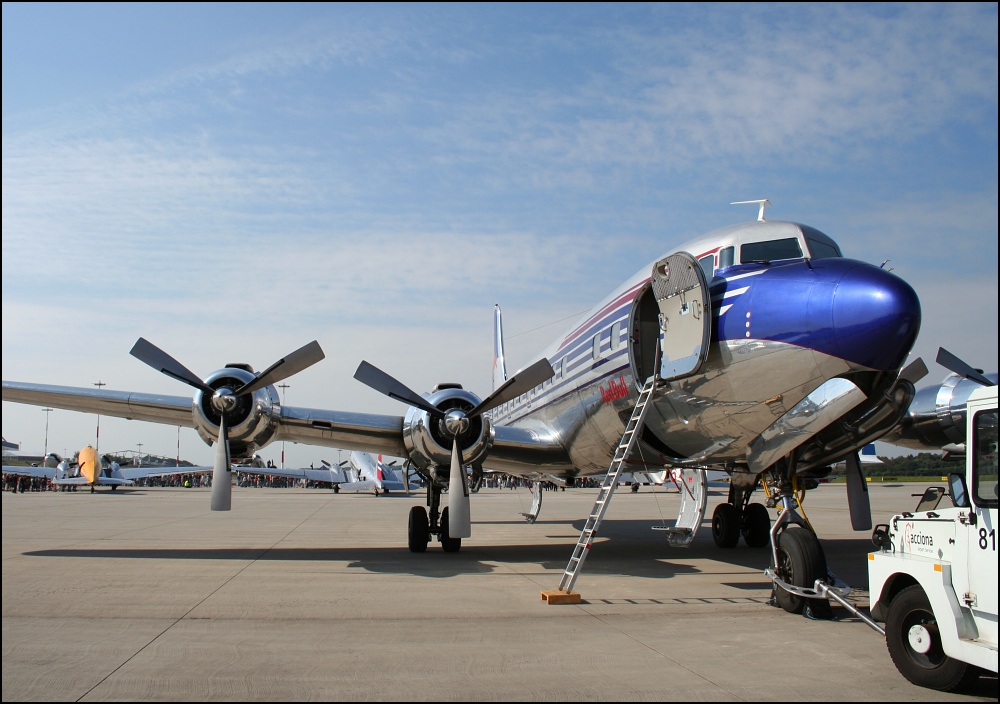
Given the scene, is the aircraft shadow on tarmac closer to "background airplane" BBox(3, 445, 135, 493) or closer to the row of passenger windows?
the row of passenger windows

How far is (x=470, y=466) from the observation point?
1283 centimetres

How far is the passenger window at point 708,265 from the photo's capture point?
9.33 metres

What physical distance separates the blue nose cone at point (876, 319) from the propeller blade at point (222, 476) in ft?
30.5

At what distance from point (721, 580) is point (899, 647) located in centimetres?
520

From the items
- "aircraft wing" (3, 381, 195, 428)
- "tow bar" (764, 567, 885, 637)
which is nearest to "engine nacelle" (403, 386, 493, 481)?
"aircraft wing" (3, 381, 195, 428)

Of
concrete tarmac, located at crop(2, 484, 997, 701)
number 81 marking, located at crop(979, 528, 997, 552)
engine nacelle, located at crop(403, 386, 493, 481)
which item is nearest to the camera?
number 81 marking, located at crop(979, 528, 997, 552)

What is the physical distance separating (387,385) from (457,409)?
1323 millimetres

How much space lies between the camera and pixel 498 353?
2598 cm

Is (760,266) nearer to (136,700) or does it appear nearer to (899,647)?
(899,647)

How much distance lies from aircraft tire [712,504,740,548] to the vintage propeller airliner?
0.14 feet

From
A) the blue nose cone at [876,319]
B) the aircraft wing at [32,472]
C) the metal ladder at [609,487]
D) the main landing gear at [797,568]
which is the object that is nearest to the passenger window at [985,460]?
the blue nose cone at [876,319]

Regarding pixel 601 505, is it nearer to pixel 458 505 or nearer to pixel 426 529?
pixel 458 505

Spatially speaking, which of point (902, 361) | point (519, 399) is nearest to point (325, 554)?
point (519, 399)

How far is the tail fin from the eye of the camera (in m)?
25.3
